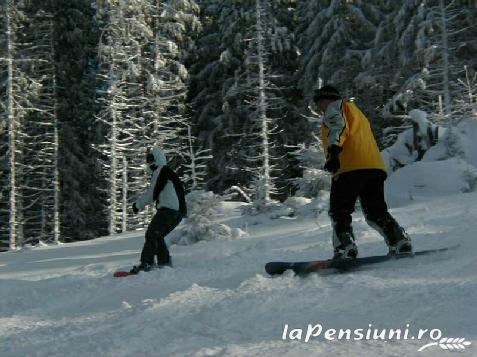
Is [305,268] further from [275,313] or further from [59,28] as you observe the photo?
[59,28]

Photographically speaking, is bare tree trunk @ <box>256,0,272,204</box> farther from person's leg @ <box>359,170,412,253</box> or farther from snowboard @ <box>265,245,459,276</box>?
snowboard @ <box>265,245,459,276</box>

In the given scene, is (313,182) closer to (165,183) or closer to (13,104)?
(165,183)

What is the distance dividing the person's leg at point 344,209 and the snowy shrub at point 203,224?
17.1ft

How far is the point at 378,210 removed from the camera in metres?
5.27

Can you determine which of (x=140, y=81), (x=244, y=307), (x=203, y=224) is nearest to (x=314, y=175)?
(x=203, y=224)

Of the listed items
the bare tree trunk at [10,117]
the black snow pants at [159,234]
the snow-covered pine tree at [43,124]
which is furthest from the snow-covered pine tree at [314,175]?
the snow-covered pine tree at [43,124]

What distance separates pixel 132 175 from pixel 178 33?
8.16m

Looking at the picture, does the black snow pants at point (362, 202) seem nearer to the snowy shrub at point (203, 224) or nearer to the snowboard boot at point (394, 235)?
the snowboard boot at point (394, 235)

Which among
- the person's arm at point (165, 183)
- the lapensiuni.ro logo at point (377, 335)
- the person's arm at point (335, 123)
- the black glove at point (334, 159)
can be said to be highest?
the person's arm at point (335, 123)

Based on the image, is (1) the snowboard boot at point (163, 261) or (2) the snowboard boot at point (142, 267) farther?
(1) the snowboard boot at point (163, 261)

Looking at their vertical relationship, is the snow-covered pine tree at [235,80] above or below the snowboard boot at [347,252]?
above

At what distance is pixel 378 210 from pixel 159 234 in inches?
123

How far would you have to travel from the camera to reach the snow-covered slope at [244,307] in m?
2.97

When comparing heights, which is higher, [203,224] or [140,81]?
[140,81]
